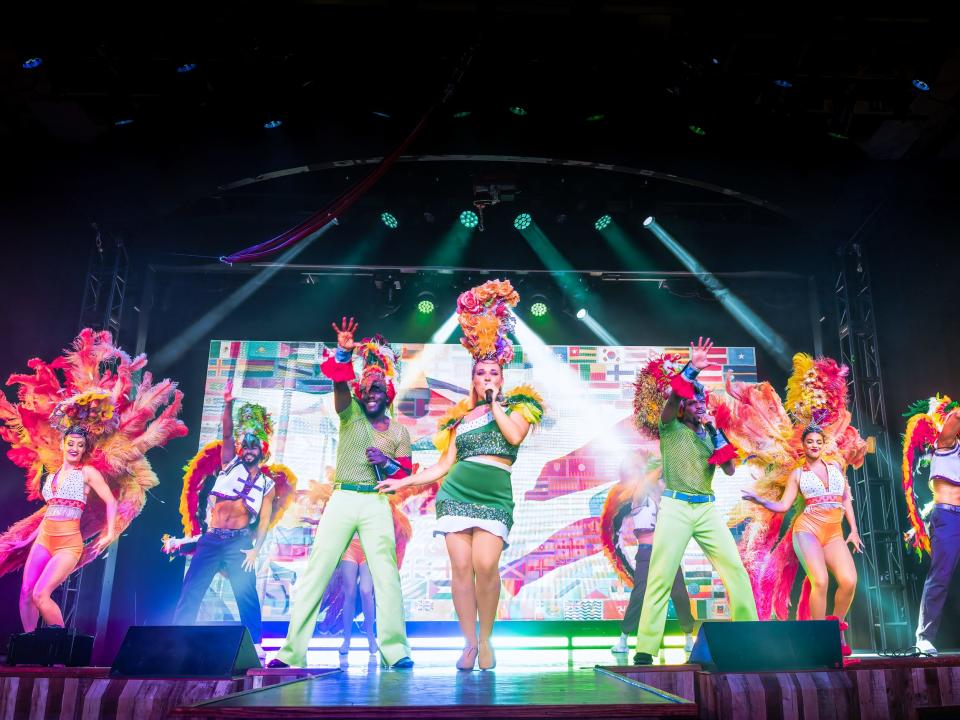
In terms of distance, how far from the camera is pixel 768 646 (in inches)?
135

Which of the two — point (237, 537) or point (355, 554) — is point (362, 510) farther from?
point (237, 537)

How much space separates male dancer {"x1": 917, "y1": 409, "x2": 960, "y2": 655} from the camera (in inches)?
257

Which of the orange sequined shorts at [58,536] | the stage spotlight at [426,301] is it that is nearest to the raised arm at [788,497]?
the stage spotlight at [426,301]

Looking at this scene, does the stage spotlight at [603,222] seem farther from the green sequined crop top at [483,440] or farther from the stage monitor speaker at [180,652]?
the stage monitor speaker at [180,652]

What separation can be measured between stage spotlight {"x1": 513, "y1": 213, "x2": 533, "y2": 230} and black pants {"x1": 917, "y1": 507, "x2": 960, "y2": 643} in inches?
181

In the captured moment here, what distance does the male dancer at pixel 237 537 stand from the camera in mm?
6980

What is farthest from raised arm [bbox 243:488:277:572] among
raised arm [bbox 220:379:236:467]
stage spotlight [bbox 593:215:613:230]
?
stage spotlight [bbox 593:215:613:230]

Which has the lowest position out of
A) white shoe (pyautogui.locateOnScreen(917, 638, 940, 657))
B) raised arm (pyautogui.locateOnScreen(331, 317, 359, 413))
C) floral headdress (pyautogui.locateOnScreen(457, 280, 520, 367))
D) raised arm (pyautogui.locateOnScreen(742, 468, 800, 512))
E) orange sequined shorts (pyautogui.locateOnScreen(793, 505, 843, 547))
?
white shoe (pyautogui.locateOnScreen(917, 638, 940, 657))

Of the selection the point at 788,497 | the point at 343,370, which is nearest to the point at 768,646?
the point at 343,370

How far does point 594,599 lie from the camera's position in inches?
311

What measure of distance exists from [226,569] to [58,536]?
140 centimetres

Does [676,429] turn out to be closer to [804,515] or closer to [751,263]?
[804,515]

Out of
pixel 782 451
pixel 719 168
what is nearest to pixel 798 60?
pixel 719 168

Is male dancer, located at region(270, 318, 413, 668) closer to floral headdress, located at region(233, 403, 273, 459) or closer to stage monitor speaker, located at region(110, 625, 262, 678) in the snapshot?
stage monitor speaker, located at region(110, 625, 262, 678)
